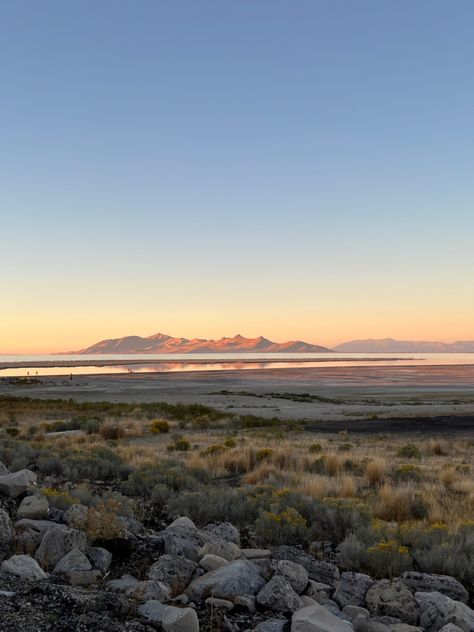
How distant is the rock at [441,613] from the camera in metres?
5.73

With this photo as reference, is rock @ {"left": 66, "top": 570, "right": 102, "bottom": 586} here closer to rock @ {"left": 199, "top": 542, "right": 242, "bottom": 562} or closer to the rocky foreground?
the rocky foreground

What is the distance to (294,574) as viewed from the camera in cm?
657

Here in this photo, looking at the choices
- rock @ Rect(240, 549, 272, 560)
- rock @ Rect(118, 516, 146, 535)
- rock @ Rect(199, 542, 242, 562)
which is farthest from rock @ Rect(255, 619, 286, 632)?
rock @ Rect(118, 516, 146, 535)

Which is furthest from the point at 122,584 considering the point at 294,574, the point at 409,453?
the point at 409,453

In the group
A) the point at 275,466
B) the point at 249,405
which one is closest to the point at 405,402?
the point at 249,405

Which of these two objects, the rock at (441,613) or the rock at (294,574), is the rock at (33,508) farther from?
the rock at (441,613)

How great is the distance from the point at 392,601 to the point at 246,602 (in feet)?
5.23

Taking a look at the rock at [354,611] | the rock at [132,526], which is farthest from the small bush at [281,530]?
the rock at [354,611]

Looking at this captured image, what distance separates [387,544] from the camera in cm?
754

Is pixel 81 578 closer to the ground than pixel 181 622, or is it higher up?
closer to the ground

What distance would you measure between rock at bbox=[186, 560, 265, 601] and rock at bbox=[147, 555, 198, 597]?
0.17 metres

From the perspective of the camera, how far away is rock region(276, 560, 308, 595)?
21.3ft

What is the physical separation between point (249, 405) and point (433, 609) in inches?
1769

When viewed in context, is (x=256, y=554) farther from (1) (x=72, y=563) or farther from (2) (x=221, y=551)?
(1) (x=72, y=563)
